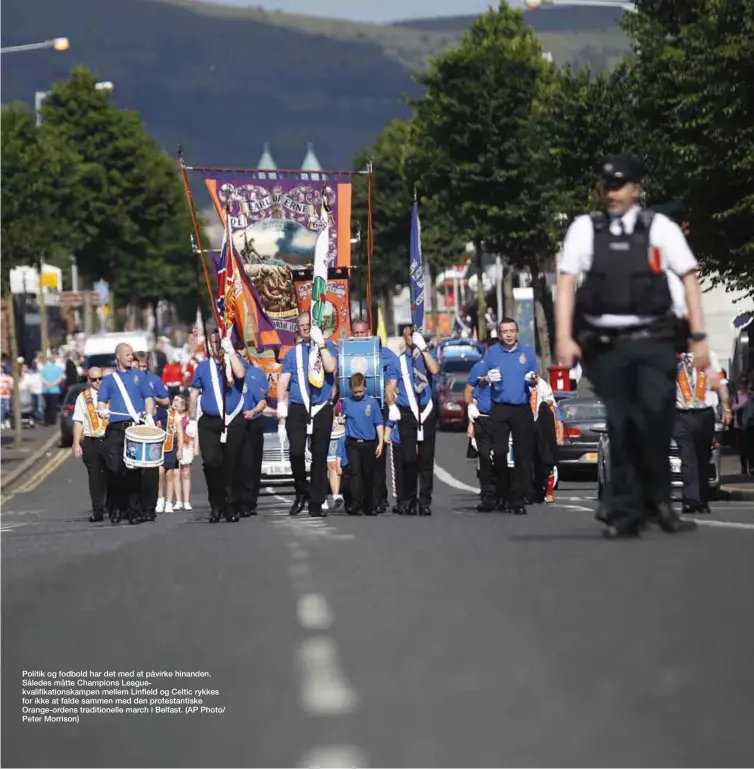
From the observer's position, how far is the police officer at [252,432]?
63.6 ft

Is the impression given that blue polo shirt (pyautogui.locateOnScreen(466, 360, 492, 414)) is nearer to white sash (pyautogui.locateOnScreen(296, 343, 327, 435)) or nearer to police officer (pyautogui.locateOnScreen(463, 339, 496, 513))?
police officer (pyautogui.locateOnScreen(463, 339, 496, 513))

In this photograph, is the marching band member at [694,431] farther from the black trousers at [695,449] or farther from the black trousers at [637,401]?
the black trousers at [637,401]

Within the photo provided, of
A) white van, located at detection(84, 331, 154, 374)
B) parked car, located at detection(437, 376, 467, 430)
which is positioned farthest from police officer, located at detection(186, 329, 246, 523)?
white van, located at detection(84, 331, 154, 374)

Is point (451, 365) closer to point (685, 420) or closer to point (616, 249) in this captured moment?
point (685, 420)

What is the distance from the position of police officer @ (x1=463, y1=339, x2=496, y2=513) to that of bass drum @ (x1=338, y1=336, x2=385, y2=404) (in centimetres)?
110

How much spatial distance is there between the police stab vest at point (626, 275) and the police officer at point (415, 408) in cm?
973

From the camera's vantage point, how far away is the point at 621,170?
32.4ft

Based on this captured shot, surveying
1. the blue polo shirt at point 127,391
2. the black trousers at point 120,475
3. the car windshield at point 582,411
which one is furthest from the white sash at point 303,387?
the car windshield at point 582,411

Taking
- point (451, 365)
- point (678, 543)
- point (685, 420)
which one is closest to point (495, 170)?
point (451, 365)

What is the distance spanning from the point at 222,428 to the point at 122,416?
2.32 m

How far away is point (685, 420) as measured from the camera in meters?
18.6

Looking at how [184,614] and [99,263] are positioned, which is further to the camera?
[99,263]

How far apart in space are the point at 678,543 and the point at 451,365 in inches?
1870

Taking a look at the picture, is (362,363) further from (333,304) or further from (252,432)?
(333,304)
